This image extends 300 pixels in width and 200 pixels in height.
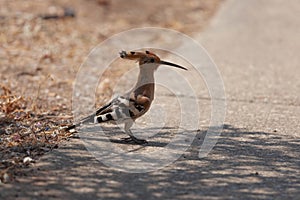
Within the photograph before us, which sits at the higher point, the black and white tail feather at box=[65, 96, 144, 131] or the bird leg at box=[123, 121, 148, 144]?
the black and white tail feather at box=[65, 96, 144, 131]

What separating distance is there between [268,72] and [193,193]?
5.13m

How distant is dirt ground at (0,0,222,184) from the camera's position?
18.5ft

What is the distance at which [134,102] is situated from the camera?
17.6 feet

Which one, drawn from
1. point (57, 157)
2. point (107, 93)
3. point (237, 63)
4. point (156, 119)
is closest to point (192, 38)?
point (237, 63)

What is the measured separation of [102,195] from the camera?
433 centimetres

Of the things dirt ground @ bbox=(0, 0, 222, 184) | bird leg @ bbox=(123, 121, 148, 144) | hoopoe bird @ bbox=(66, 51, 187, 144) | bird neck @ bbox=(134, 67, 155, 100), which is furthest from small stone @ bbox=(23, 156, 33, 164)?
bird neck @ bbox=(134, 67, 155, 100)

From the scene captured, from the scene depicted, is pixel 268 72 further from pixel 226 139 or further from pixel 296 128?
pixel 226 139

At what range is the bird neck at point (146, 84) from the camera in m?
5.42

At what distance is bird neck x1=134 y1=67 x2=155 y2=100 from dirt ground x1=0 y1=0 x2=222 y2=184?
83 centimetres

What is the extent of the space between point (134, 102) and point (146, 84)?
0.68 ft

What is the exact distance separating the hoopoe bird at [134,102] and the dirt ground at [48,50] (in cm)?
55

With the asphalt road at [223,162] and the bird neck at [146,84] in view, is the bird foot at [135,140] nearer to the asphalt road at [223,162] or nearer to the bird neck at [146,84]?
the asphalt road at [223,162]

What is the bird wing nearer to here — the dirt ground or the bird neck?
the bird neck

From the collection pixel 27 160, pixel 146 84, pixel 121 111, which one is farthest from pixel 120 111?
pixel 27 160
